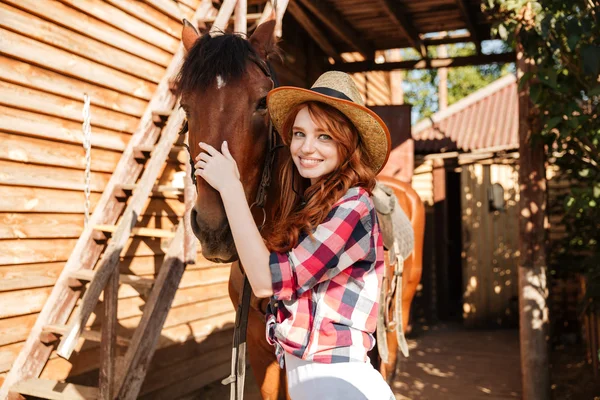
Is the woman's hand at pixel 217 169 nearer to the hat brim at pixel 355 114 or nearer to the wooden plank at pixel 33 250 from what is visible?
the hat brim at pixel 355 114

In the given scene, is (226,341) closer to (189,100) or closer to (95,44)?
(95,44)

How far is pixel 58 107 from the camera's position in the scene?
396cm

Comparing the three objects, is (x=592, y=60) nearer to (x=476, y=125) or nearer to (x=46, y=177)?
(x=46, y=177)

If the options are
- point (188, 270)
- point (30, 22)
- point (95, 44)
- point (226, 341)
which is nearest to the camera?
point (30, 22)

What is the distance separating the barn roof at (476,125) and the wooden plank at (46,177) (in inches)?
293

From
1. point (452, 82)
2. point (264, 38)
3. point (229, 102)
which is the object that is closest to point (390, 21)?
point (264, 38)

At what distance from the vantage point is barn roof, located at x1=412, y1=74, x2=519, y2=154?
10320mm

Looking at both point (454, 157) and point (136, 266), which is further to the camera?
point (454, 157)

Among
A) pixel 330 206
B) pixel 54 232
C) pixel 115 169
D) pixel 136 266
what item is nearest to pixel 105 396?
pixel 54 232

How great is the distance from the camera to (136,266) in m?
4.77

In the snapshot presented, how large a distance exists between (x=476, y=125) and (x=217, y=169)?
10690mm

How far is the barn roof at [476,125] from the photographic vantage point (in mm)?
10320

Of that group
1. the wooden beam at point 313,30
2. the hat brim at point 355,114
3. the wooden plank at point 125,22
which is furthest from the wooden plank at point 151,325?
the wooden beam at point 313,30

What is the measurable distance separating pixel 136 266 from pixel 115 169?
3.11ft
